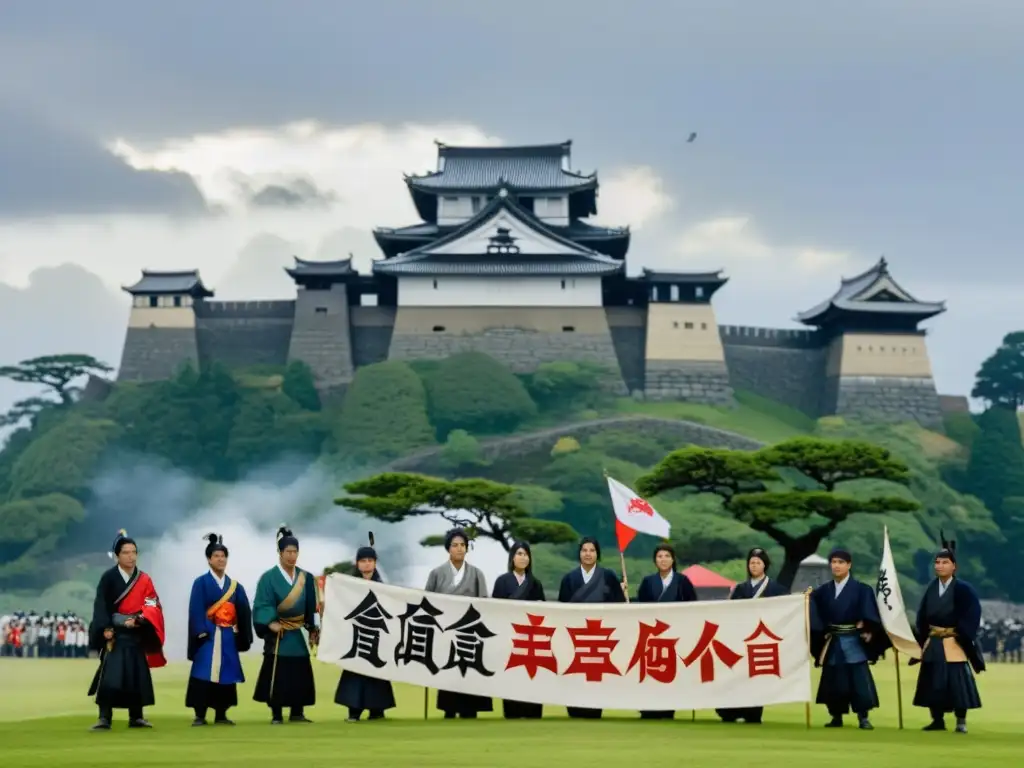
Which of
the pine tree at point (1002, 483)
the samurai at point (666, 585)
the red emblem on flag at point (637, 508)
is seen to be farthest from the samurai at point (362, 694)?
the pine tree at point (1002, 483)

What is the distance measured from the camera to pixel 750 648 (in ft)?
34.7

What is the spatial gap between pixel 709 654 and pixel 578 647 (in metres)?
0.76

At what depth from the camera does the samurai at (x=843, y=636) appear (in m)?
10.8

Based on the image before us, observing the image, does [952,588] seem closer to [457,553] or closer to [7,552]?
[457,553]

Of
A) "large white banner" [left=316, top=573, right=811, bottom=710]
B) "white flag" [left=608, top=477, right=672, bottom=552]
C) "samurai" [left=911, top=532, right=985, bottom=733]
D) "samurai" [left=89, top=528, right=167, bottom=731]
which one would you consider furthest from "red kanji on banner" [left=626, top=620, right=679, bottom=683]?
"white flag" [left=608, top=477, right=672, bottom=552]

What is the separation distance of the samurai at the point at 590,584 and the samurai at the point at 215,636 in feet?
6.55

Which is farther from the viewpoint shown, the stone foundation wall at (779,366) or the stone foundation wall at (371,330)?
the stone foundation wall at (779,366)

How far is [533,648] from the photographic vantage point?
10758mm

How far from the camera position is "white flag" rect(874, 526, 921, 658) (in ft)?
35.5

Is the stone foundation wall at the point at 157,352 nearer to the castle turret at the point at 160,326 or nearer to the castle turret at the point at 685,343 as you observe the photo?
the castle turret at the point at 160,326

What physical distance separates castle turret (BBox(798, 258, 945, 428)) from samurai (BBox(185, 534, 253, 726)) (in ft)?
143

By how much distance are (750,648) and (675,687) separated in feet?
1.60

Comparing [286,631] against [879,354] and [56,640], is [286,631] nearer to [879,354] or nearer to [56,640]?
[56,640]

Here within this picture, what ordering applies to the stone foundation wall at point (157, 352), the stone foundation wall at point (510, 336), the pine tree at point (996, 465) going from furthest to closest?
the stone foundation wall at point (157, 352), the stone foundation wall at point (510, 336), the pine tree at point (996, 465)
